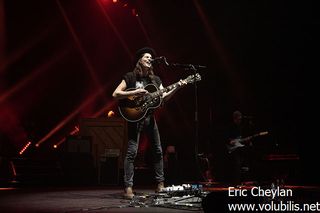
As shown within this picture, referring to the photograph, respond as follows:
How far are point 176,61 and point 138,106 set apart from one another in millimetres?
6134

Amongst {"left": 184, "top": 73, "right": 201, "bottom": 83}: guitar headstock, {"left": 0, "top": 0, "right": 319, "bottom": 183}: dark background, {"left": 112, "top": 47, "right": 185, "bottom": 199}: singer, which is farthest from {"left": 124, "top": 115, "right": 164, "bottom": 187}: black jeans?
{"left": 0, "top": 0, "right": 319, "bottom": 183}: dark background

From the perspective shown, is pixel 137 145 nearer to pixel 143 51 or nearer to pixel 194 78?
pixel 194 78

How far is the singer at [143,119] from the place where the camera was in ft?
17.6

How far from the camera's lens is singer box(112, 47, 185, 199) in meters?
5.36

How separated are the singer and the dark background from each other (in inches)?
186

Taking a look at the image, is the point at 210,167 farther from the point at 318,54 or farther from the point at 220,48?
the point at 318,54

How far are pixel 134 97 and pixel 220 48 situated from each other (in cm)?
578

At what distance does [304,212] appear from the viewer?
3654mm

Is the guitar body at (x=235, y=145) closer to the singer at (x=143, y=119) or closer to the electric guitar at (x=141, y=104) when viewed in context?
the singer at (x=143, y=119)

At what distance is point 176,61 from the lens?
37.2ft

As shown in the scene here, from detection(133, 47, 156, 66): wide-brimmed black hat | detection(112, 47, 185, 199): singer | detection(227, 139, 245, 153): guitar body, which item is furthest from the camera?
detection(227, 139, 245, 153): guitar body

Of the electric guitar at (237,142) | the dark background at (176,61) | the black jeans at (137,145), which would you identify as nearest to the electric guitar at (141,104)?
the black jeans at (137,145)

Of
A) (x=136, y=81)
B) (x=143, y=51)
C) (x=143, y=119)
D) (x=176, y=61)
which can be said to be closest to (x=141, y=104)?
(x=143, y=119)

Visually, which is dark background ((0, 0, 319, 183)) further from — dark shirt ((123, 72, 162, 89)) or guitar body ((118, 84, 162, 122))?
guitar body ((118, 84, 162, 122))
